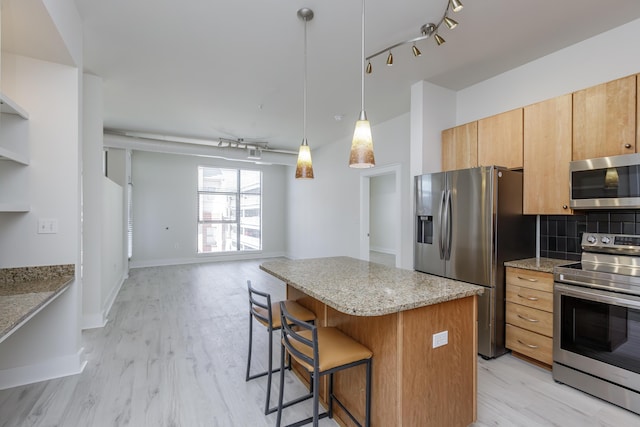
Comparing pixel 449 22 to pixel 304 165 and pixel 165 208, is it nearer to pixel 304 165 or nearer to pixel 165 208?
pixel 304 165

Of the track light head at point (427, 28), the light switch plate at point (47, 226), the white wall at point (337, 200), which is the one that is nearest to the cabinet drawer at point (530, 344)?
the white wall at point (337, 200)

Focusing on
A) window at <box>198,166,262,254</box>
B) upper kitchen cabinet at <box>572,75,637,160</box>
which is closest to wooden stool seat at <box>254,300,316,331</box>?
upper kitchen cabinet at <box>572,75,637,160</box>

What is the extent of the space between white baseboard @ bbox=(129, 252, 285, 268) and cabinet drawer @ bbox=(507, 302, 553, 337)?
6.68 m

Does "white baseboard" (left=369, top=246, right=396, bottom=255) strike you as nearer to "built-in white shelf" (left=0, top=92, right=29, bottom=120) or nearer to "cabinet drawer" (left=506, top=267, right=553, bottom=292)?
"cabinet drawer" (left=506, top=267, right=553, bottom=292)

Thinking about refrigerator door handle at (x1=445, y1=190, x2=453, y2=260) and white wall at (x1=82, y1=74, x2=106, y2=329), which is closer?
refrigerator door handle at (x1=445, y1=190, x2=453, y2=260)

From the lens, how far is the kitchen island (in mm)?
1509

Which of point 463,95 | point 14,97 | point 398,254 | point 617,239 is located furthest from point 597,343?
point 14,97

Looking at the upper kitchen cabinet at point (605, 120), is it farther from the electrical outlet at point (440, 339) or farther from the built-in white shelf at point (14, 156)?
the built-in white shelf at point (14, 156)

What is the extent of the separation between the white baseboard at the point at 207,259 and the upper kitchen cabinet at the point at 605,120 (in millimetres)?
7303

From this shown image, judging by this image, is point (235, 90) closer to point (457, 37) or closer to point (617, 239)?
point (457, 37)

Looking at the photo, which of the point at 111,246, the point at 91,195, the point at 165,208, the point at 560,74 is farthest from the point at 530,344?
the point at 165,208

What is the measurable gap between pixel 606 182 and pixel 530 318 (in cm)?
123

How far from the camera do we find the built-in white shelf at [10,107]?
1.90m

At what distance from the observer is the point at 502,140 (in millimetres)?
2947
